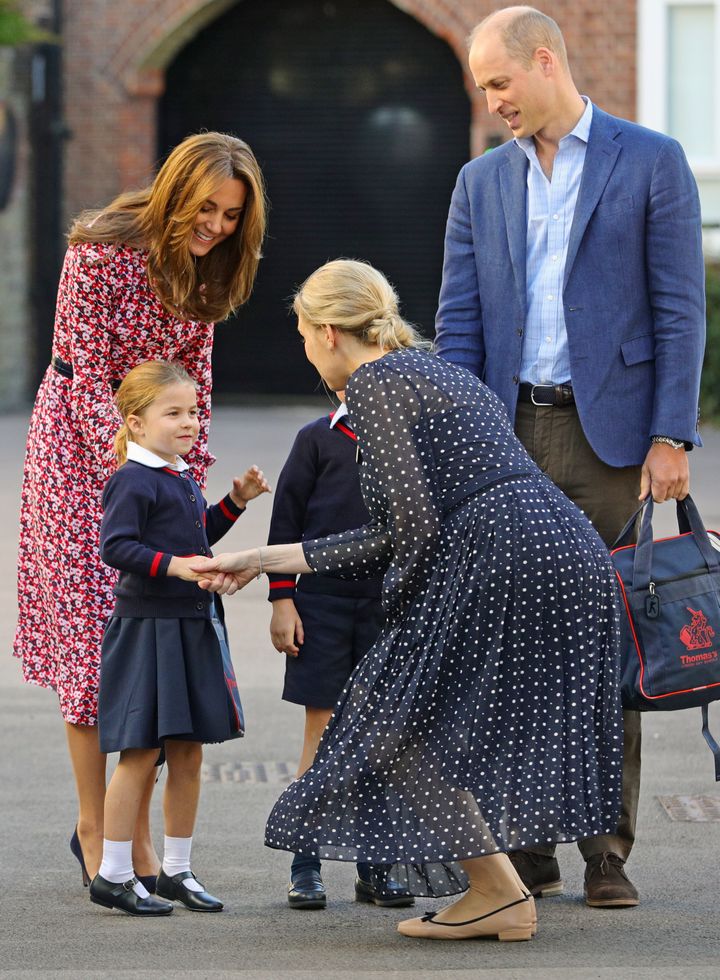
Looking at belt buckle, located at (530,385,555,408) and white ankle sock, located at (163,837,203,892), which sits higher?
belt buckle, located at (530,385,555,408)

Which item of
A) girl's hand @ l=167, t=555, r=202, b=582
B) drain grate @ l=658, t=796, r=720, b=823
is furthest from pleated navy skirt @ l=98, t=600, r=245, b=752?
drain grate @ l=658, t=796, r=720, b=823

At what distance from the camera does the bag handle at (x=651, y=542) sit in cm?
396

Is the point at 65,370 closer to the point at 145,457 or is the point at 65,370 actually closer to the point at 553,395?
the point at 145,457

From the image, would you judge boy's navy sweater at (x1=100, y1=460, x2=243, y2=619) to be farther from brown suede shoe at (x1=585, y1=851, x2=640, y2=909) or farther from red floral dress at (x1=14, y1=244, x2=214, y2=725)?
brown suede shoe at (x1=585, y1=851, x2=640, y2=909)

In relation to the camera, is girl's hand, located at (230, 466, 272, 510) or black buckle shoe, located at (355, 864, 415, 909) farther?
girl's hand, located at (230, 466, 272, 510)

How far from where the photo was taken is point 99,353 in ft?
13.9

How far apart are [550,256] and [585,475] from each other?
584 millimetres

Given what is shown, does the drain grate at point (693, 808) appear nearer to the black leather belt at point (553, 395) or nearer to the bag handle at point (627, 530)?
the bag handle at point (627, 530)

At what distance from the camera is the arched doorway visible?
63.6ft

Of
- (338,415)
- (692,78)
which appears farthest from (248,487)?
(692,78)

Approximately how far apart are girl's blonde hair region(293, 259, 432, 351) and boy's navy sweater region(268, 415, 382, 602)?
18.0 inches

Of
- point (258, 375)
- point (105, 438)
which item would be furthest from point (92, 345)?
point (258, 375)

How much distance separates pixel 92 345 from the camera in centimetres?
422

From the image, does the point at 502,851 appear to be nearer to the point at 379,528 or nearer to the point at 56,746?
the point at 379,528
